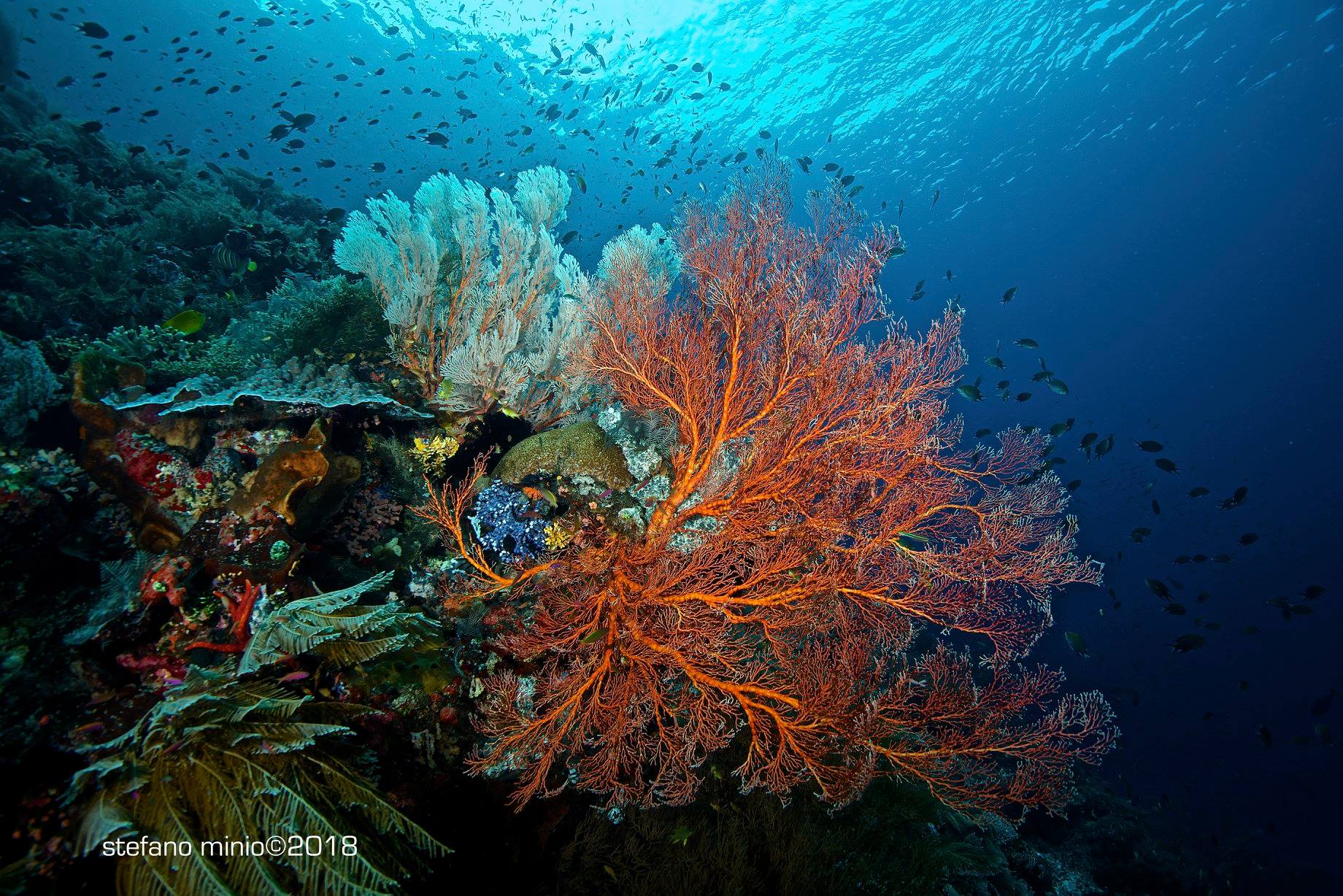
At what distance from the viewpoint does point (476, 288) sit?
544 centimetres

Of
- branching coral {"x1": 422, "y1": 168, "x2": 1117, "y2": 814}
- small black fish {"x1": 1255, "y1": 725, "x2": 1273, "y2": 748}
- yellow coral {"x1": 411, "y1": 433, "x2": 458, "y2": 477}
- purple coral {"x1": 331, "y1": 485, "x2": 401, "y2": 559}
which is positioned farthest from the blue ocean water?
purple coral {"x1": 331, "y1": 485, "x2": 401, "y2": 559}

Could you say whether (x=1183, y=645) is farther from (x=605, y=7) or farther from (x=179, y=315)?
(x=605, y=7)

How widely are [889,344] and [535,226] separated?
4.32m

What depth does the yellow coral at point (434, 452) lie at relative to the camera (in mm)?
4945

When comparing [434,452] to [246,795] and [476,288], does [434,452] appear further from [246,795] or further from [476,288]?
[246,795]

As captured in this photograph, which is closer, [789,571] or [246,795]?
[246,795]

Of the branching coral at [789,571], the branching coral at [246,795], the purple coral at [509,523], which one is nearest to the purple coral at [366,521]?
the branching coral at [789,571]

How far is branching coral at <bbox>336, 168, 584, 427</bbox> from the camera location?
16.2 ft

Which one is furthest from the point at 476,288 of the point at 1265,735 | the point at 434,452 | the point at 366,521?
the point at 1265,735

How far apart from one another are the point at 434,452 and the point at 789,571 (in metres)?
3.80

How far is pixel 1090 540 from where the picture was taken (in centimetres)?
3919

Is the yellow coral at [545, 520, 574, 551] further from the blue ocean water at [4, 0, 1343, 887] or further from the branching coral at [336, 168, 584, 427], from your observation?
the blue ocean water at [4, 0, 1343, 887]

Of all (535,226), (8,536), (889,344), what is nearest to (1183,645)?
(889,344)

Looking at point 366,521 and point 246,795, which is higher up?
point 366,521
